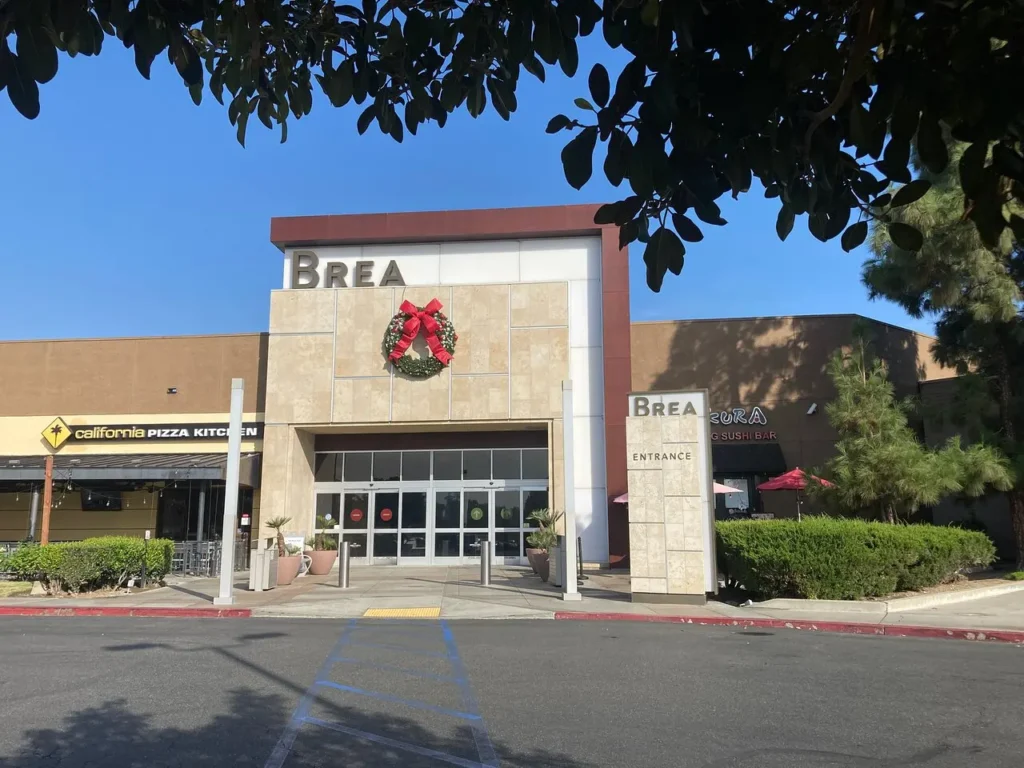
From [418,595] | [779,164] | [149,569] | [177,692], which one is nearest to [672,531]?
[418,595]

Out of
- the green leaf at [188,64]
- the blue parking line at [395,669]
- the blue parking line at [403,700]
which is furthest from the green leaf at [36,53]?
the blue parking line at [395,669]

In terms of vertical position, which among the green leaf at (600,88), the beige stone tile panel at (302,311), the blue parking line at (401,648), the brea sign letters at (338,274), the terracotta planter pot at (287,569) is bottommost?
the blue parking line at (401,648)

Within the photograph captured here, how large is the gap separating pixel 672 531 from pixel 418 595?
5517mm

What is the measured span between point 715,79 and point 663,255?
58 centimetres

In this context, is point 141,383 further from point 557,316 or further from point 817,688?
point 817,688

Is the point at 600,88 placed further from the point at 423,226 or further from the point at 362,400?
the point at 423,226

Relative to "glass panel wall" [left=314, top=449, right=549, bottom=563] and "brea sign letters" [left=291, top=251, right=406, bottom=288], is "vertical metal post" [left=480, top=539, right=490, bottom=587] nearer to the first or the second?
"glass panel wall" [left=314, top=449, right=549, bottom=563]

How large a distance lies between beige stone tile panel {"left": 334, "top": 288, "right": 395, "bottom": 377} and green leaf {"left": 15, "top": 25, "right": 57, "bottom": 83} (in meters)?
21.5

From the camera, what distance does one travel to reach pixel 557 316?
2375cm

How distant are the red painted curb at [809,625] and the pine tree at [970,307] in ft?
25.1

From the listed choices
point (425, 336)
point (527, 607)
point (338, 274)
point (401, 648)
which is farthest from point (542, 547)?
point (338, 274)

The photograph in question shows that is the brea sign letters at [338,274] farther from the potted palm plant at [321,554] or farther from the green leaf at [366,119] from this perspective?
the green leaf at [366,119]

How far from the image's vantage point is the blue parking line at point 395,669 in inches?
311

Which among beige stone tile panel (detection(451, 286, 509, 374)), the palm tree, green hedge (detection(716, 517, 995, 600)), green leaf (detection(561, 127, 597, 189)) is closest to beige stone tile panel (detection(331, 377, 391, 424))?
beige stone tile panel (detection(451, 286, 509, 374))
